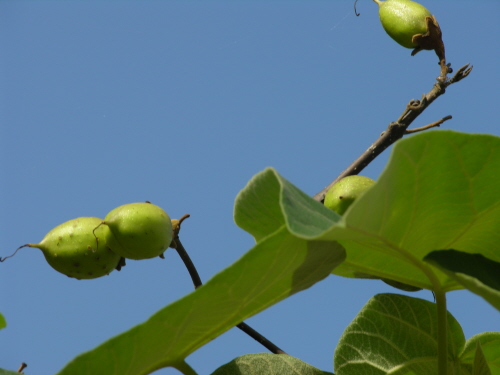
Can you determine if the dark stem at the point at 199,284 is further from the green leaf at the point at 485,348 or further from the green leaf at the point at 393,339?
the green leaf at the point at 485,348

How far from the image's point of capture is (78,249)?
46.8 inches

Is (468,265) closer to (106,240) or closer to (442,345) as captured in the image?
(442,345)

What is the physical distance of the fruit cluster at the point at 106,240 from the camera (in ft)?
3.85

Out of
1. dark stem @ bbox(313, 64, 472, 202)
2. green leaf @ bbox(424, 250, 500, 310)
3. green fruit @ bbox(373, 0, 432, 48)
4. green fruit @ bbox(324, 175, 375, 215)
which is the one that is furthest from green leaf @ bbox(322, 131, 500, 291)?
green fruit @ bbox(373, 0, 432, 48)

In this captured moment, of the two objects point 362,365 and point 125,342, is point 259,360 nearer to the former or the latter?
point 362,365

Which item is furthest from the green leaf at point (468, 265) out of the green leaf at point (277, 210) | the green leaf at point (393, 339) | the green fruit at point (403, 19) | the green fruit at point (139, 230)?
the green fruit at point (403, 19)

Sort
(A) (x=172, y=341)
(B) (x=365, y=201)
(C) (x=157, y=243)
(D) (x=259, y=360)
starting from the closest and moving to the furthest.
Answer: (B) (x=365, y=201) < (A) (x=172, y=341) < (D) (x=259, y=360) < (C) (x=157, y=243)

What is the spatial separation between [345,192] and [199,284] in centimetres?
35

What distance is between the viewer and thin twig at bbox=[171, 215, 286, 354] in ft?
3.47

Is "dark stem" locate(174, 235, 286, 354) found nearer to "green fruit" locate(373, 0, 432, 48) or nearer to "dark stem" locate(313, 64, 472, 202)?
"dark stem" locate(313, 64, 472, 202)

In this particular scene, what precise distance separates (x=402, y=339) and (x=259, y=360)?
0.80 ft

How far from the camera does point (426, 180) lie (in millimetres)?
616

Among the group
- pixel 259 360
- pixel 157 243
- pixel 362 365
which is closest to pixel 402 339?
pixel 362 365

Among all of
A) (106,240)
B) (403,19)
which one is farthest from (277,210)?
(403,19)
